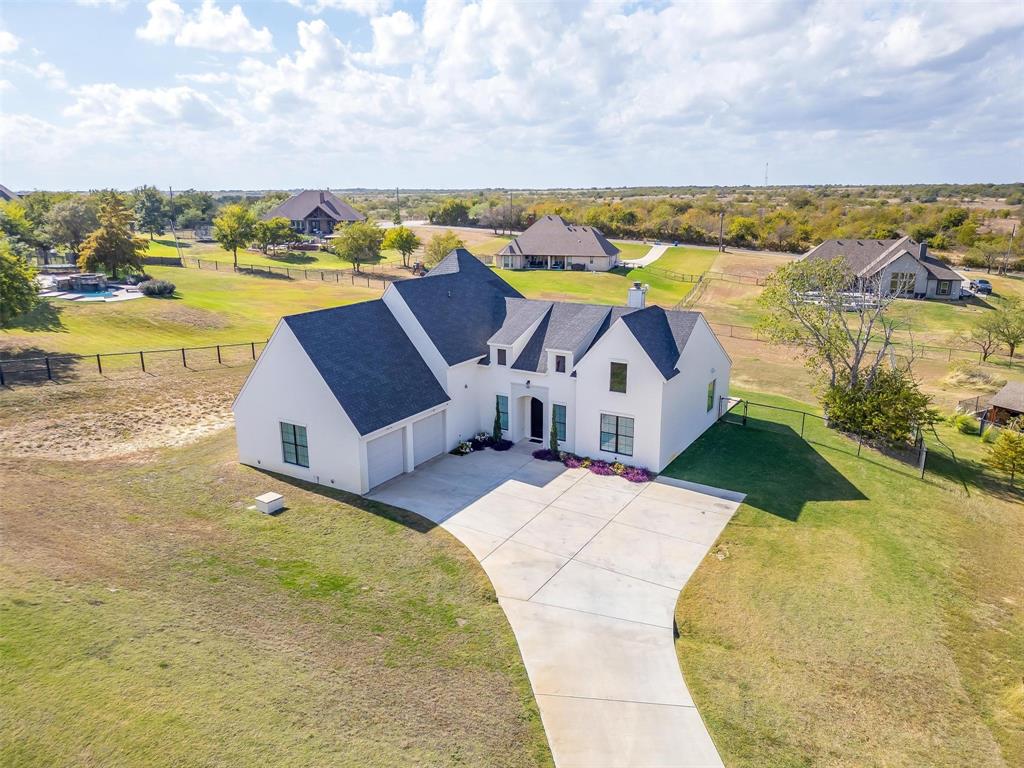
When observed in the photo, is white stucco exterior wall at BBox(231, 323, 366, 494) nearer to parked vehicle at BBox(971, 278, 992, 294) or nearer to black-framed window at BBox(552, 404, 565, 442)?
black-framed window at BBox(552, 404, 565, 442)

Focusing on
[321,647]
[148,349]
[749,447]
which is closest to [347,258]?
[148,349]

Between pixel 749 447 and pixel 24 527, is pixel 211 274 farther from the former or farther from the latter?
pixel 749 447

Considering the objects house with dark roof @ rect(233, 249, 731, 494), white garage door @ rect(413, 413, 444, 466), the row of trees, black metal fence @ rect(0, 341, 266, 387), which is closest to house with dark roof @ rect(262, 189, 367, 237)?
the row of trees

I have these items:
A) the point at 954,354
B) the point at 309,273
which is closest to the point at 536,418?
the point at 954,354

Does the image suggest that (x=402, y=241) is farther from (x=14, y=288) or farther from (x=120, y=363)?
(x=14, y=288)

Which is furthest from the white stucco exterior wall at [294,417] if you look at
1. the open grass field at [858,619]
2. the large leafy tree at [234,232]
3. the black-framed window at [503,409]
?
the large leafy tree at [234,232]

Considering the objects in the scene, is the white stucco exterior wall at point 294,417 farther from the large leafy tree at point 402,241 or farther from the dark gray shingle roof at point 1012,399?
the large leafy tree at point 402,241
